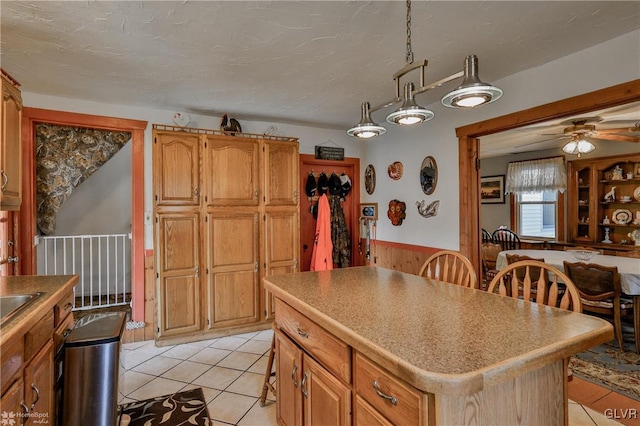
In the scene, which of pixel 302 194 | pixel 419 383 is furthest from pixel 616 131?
pixel 419 383

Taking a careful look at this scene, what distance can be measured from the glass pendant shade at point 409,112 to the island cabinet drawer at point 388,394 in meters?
1.13

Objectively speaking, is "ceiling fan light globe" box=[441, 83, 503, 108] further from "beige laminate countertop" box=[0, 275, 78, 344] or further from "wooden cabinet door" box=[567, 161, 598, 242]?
"wooden cabinet door" box=[567, 161, 598, 242]

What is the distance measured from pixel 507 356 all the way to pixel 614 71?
2.26 m

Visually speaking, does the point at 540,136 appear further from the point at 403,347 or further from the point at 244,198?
the point at 403,347

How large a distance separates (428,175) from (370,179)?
1160 millimetres

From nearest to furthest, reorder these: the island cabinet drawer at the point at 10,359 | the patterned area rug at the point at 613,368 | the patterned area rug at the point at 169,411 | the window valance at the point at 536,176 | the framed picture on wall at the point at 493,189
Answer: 1. the island cabinet drawer at the point at 10,359
2. the patterned area rug at the point at 169,411
3. the patterned area rug at the point at 613,368
4. the window valance at the point at 536,176
5. the framed picture on wall at the point at 493,189

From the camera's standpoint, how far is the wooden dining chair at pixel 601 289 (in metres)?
2.99

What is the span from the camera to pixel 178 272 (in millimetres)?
3324

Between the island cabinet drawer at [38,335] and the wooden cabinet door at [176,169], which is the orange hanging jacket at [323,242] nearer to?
the wooden cabinet door at [176,169]

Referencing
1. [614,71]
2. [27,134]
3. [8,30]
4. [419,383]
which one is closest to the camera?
[419,383]

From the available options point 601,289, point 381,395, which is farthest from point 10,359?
point 601,289

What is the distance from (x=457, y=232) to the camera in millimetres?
3279

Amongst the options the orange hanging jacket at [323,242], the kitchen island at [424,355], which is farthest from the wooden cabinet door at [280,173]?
Result: the kitchen island at [424,355]

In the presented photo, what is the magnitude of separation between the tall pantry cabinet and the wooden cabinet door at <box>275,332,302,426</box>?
1803mm
